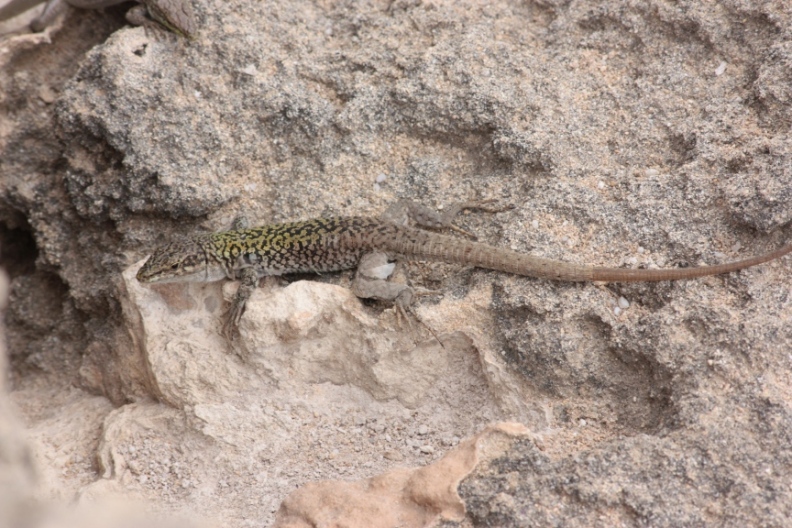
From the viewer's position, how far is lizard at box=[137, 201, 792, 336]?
4082 mm

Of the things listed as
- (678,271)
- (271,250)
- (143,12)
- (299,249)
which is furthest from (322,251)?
(143,12)

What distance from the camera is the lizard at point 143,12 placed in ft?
15.9

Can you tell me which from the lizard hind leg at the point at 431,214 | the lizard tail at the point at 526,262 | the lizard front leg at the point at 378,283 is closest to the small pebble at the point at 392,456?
the lizard front leg at the point at 378,283

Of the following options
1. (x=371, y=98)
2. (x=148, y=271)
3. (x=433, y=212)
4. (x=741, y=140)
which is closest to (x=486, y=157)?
(x=433, y=212)

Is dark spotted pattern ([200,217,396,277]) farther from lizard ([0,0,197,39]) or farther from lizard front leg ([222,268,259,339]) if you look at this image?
lizard ([0,0,197,39])

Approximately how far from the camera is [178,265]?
Result: 4.25m

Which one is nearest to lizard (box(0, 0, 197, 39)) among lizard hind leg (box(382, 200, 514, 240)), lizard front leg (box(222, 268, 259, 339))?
lizard front leg (box(222, 268, 259, 339))

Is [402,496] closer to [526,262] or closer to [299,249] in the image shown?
[526,262]

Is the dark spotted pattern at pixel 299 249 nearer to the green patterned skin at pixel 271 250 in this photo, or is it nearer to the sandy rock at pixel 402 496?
the green patterned skin at pixel 271 250

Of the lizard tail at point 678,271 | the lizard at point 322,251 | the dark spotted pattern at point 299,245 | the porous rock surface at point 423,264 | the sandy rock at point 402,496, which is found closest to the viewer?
the sandy rock at point 402,496

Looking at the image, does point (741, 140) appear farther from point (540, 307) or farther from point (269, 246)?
point (269, 246)

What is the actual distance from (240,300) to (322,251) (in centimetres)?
61

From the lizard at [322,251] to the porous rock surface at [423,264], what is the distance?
128 millimetres

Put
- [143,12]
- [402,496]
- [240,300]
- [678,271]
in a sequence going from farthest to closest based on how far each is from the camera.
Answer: [143,12] < [240,300] < [678,271] < [402,496]
